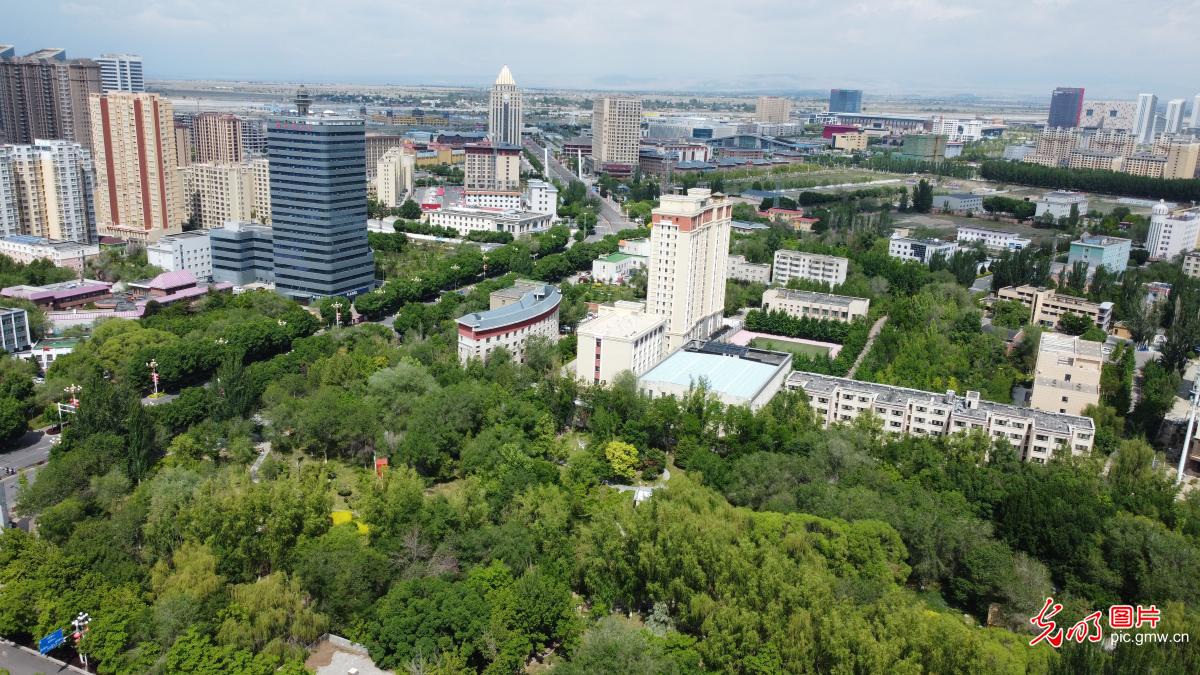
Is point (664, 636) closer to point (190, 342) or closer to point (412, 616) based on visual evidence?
point (412, 616)

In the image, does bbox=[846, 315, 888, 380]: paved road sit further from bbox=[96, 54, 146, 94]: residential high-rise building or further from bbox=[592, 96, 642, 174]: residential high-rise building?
bbox=[96, 54, 146, 94]: residential high-rise building

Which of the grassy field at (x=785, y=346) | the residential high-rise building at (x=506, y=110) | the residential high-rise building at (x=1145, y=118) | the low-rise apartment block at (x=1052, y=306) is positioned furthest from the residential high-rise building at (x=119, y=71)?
the residential high-rise building at (x=1145, y=118)

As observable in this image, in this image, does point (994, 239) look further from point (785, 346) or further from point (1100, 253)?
point (785, 346)

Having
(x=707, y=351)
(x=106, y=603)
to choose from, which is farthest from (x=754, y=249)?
(x=106, y=603)

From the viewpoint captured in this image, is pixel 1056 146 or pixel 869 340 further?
pixel 1056 146

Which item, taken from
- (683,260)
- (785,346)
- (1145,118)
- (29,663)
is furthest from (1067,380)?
(1145,118)

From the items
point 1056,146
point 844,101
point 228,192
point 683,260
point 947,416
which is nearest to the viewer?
point 947,416
